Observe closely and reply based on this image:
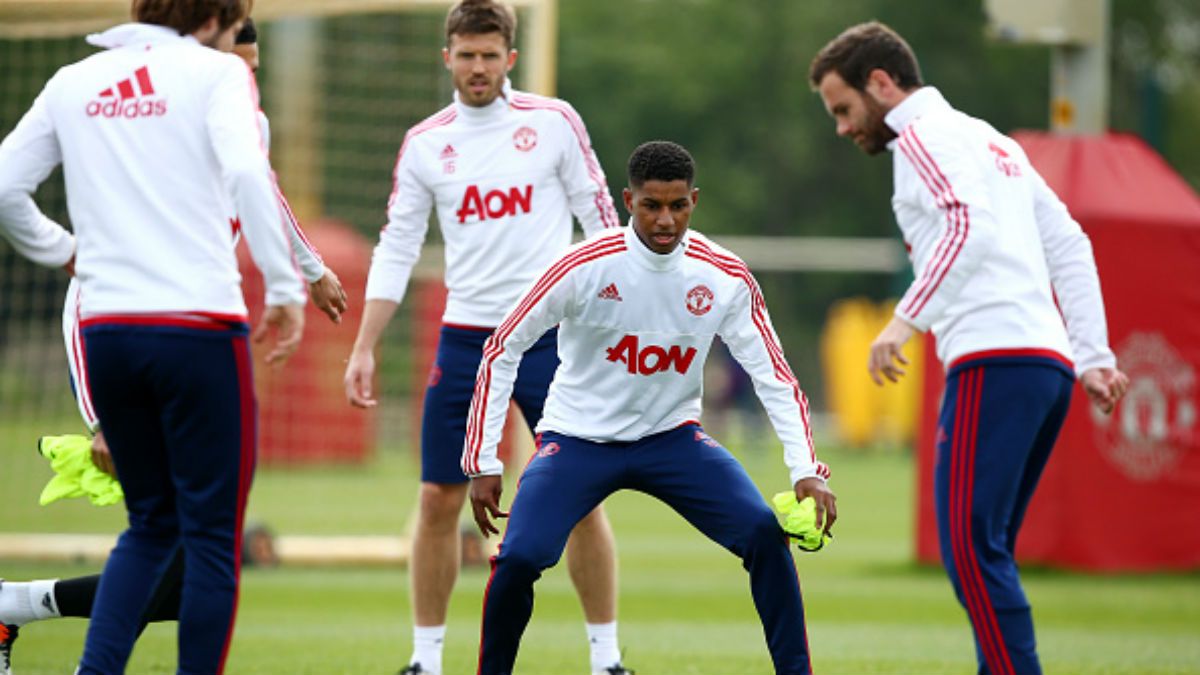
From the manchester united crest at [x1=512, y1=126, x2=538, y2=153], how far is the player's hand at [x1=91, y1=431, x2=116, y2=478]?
2114mm

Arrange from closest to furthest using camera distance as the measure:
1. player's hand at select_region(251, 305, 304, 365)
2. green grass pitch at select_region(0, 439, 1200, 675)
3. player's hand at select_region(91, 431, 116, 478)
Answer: player's hand at select_region(251, 305, 304, 365), player's hand at select_region(91, 431, 116, 478), green grass pitch at select_region(0, 439, 1200, 675)

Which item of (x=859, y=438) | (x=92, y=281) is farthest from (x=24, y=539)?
(x=859, y=438)

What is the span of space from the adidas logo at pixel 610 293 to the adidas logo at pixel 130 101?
5.68ft

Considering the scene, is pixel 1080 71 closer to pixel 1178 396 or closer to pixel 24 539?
pixel 1178 396

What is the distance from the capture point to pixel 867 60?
635 centimetres

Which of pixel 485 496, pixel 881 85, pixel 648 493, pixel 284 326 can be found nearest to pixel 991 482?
pixel 648 493

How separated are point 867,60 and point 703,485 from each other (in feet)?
4.96

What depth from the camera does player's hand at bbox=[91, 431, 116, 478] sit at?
20.1ft

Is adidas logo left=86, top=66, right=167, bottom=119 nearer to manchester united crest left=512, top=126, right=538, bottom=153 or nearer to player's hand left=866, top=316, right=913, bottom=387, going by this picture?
player's hand left=866, top=316, right=913, bottom=387

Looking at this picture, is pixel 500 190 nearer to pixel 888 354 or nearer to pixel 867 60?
pixel 867 60

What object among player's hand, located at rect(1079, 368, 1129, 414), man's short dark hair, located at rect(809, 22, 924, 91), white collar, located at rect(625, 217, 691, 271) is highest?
man's short dark hair, located at rect(809, 22, 924, 91)

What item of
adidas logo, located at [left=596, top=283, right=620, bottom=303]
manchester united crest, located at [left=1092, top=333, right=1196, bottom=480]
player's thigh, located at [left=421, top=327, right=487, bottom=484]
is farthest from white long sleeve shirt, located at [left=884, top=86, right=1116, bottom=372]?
manchester united crest, located at [left=1092, top=333, right=1196, bottom=480]

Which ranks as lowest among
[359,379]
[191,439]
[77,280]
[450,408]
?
[450,408]

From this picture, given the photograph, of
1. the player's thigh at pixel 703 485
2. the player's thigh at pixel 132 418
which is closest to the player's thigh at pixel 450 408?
the player's thigh at pixel 703 485
